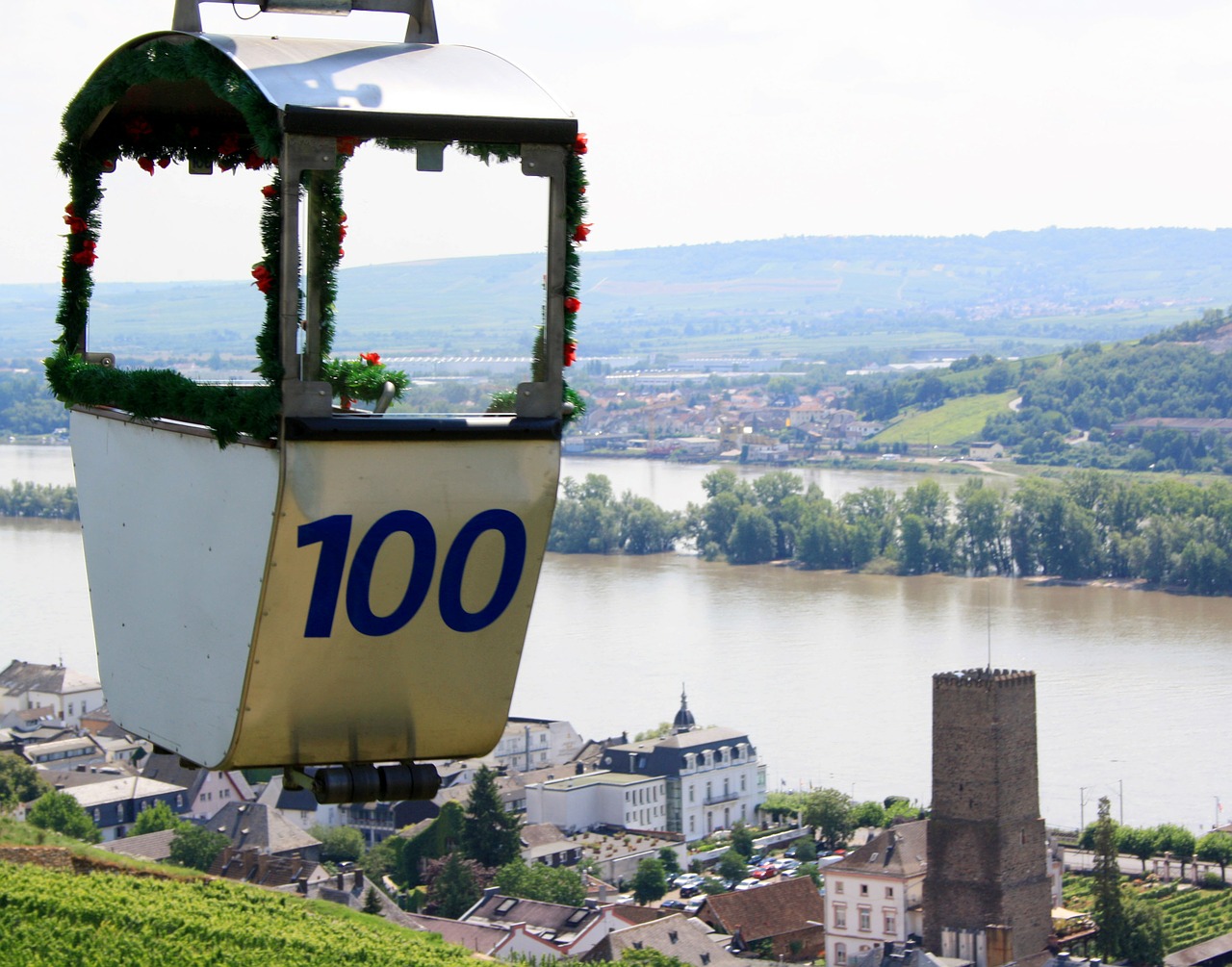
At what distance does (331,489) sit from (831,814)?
55.4 feet

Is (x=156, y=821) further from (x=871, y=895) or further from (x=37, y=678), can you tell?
(x=871, y=895)

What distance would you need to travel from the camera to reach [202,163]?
2533 mm

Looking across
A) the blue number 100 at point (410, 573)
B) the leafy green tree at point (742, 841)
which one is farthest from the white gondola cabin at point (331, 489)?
the leafy green tree at point (742, 841)

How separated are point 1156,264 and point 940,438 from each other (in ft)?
296

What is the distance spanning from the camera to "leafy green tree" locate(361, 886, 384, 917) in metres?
14.9

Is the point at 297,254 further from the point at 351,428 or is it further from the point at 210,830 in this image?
the point at 210,830

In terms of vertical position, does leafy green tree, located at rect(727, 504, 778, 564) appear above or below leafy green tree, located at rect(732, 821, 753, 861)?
above

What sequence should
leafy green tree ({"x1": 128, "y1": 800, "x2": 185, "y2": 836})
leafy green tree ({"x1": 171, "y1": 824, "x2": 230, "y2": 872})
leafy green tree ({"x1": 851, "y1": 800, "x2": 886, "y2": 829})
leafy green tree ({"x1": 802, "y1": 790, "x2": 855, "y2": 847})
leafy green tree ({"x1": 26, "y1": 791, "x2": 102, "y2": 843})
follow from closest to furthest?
leafy green tree ({"x1": 26, "y1": 791, "x2": 102, "y2": 843}), leafy green tree ({"x1": 171, "y1": 824, "x2": 230, "y2": 872}), leafy green tree ({"x1": 802, "y1": 790, "x2": 855, "y2": 847}), leafy green tree ({"x1": 851, "y1": 800, "x2": 886, "y2": 829}), leafy green tree ({"x1": 128, "y1": 800, "x2": 185, "y2": 836})

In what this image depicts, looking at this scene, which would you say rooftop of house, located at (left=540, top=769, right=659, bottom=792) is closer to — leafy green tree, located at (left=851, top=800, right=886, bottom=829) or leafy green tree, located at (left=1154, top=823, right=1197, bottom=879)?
leafy green tree, located at (left=851, top=800, right=886, bottom=829)

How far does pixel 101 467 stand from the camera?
2416mm

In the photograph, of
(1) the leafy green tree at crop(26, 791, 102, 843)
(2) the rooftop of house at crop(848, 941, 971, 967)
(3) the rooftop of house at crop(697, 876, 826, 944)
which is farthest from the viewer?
(1) the leafy green tree at crop(26, 791, 102, 843)

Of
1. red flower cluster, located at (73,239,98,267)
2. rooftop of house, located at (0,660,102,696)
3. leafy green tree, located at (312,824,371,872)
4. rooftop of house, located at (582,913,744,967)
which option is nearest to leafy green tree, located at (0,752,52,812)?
leafy green tree, located at (312,824,371,872)

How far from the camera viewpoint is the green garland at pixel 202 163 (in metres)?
2.01

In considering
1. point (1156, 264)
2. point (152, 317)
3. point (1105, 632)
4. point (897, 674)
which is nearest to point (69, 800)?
point (897, 674)
